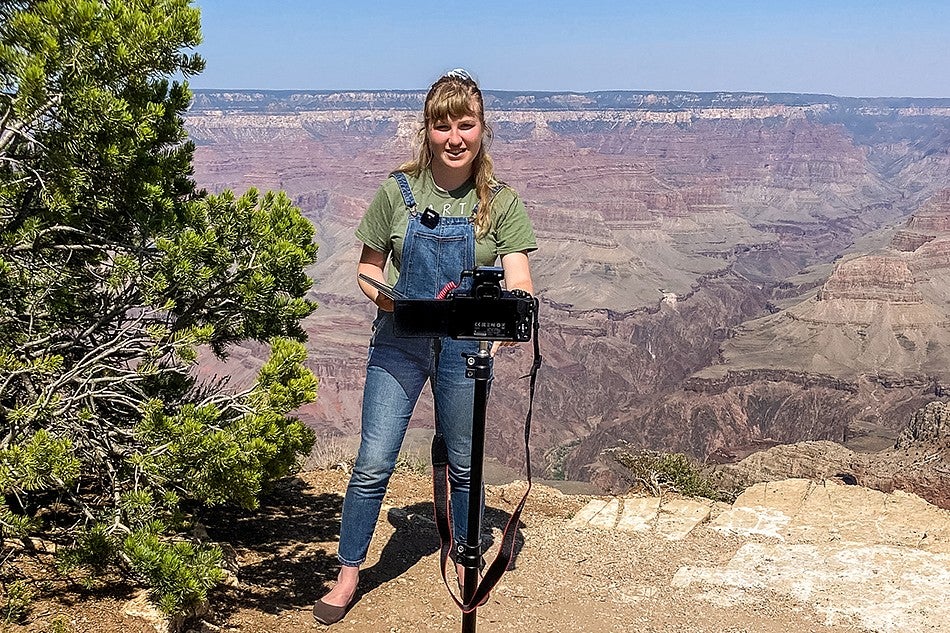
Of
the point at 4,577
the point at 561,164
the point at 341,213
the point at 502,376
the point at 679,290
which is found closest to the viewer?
the point at 4,577

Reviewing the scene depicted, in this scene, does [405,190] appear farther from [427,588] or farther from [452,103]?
[427,588]

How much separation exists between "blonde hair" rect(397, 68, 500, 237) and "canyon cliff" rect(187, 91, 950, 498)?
268 millimetres

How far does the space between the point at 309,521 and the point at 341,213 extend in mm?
154701

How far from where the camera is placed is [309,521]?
548 cm

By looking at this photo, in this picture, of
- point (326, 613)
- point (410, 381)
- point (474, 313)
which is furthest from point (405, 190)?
point (326, 613)

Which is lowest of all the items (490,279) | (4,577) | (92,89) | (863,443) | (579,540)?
(863,443)

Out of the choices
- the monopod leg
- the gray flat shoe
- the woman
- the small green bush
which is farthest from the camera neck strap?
the small green bush

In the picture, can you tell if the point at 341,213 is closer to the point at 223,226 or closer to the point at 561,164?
the point at 561,164

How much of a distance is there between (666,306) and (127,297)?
115496 millimetres

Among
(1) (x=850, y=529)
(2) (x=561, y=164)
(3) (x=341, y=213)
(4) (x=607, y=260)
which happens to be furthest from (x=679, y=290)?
(1) (x=850, y=529)

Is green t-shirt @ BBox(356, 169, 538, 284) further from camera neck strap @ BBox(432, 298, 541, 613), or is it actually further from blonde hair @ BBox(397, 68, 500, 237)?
camera neck strap @ BBox(432, 298, 541, 613)

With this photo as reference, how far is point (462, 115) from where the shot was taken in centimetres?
328

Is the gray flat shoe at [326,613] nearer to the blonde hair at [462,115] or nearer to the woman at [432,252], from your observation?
the woman at [432,252]

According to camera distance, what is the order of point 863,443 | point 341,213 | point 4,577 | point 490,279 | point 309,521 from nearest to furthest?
1. point 490,279
2. point 4,577
3. point 309,521
4. point 863,443
5. point 341,213
